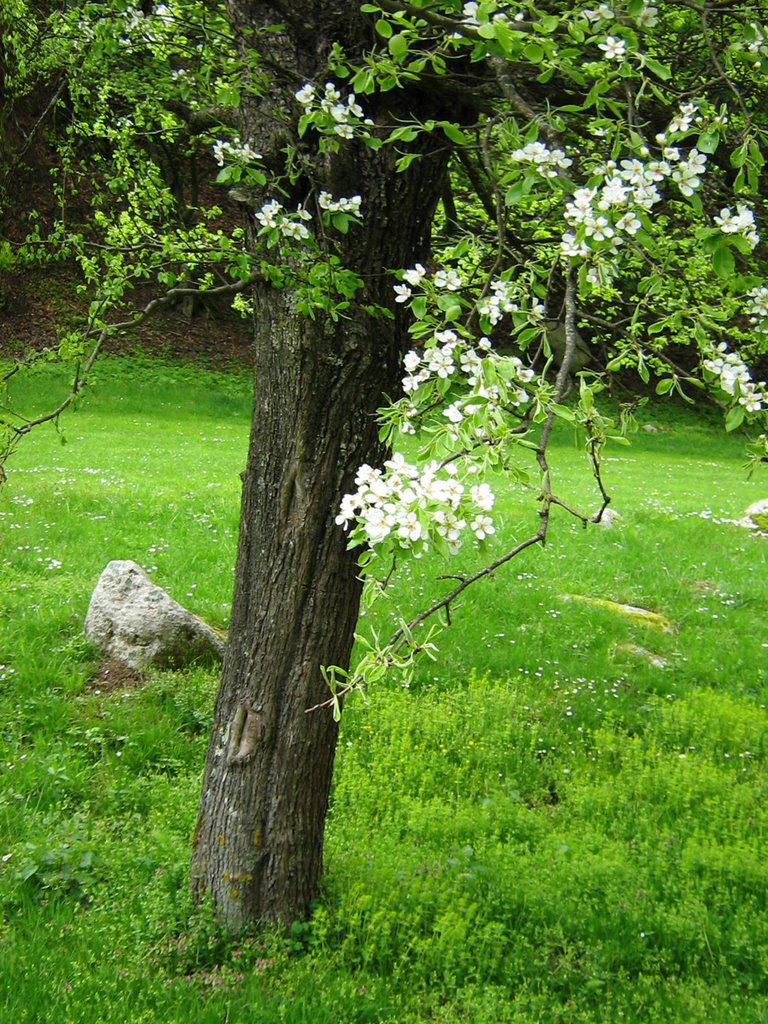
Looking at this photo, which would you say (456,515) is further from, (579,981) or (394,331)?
(579,981)

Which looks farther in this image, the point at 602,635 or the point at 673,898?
the point at 602,635

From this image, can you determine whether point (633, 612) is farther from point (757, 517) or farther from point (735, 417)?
point (735, 417)

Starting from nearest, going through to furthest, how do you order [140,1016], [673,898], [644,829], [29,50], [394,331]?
1. [140,1016]
2. [394,331]
3. [673,898]
4. [644,829]
5. [29,50]

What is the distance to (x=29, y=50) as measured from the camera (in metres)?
7.99

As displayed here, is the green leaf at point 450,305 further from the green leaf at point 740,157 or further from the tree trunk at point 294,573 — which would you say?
the tree trunk at point 294,573

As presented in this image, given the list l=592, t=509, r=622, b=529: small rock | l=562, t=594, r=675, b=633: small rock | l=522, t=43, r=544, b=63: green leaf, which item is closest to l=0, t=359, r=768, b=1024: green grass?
l=562, t=594, r=675, b=633: small rock

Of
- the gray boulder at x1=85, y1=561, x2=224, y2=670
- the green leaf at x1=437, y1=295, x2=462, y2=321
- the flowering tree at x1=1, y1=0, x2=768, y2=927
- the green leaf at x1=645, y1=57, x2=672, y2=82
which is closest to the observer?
the green leaf at x1=645, y1=57, x2=672, y2=82

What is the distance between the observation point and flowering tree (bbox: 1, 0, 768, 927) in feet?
7.48

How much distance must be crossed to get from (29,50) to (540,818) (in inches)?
304

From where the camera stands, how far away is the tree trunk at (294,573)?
11.9 feet

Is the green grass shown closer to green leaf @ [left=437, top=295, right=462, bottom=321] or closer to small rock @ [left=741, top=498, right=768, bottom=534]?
green leaf @ [left=437, top=295, right=462, bottom=321]

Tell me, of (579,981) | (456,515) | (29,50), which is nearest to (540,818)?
(579,981)

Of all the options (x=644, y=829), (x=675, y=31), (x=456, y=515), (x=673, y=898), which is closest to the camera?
(x=456, y=515)

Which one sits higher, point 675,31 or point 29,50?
point 675,31
